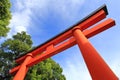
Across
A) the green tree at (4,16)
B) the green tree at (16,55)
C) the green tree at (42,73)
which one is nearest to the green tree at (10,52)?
the green tree at (16,55)

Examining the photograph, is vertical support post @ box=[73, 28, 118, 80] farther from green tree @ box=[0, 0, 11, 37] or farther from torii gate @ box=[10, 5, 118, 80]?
green tree @ box=[0, 0, 11, 37]

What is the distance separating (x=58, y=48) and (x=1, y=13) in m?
3.44

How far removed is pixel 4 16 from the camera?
905 cm

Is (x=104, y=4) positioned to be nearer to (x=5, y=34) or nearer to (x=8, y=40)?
(x=5, y=34)

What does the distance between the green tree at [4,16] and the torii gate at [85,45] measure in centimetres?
160

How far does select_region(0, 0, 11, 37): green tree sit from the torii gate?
160 cm

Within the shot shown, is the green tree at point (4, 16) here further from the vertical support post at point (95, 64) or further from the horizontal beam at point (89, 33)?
the vertical support post at point (95, 64)

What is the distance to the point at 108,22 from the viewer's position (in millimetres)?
6168

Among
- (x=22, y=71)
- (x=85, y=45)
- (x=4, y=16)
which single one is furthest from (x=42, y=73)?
(x=85, y=45)

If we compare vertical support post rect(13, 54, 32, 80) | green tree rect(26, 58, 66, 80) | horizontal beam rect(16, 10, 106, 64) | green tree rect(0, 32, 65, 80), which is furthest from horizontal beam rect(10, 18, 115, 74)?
green tree rect(0, 32, 65, 80)

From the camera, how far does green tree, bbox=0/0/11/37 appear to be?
339 inches

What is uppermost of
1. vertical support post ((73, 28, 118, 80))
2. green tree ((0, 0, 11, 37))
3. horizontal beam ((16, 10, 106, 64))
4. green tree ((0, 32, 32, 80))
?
green tree ((0, 32, 32, 80))

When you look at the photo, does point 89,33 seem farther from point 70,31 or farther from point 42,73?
point 42,73

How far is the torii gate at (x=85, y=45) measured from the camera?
422 centimetres
